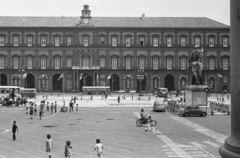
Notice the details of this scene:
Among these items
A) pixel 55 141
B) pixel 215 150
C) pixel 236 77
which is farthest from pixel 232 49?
pixel 55 141

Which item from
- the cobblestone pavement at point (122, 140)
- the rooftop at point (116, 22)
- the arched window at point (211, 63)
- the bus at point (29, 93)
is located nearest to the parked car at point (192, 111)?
the cobblestone pavement at point (122, 140)

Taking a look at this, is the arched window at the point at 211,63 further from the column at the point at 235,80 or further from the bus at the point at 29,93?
the column at the point at 235,80

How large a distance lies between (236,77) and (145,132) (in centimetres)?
1663

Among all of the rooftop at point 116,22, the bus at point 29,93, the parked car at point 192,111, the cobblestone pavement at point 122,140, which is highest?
the rooftop at point 116,22

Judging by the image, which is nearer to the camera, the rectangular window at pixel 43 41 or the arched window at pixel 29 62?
the arched window at pixel 29 62

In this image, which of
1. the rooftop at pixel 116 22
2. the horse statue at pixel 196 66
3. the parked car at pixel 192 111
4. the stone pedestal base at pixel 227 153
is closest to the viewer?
the stone pedestal base at pixel 227 153

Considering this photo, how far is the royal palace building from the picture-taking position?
3233 inches

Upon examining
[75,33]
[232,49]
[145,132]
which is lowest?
[145,132]

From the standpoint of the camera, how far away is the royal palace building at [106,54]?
269 ft

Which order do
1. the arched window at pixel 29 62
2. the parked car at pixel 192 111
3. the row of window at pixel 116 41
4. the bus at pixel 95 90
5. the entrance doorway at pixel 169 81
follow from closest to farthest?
1. the parked car at pixel 192 111
2. the bus at pixel 95 90
3. the arched window at pixel 29 62
4. the row of window at pixel 116 41
5. the entrance doorway at pixel 169 81

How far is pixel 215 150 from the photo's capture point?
570 inches

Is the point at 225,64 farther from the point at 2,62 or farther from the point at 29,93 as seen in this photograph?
the point at 2,62

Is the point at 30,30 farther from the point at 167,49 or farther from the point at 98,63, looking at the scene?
the point at 167,49

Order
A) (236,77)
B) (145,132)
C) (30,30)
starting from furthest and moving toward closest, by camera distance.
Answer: (30,30), (145,132), (236,77)
